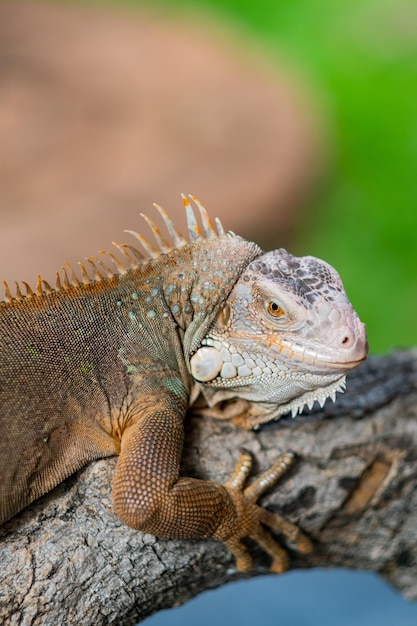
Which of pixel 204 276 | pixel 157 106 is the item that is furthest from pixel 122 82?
pixel 204 276

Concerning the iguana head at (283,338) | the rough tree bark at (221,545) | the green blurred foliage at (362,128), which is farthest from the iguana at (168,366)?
the green blurred foliage at (362,128)

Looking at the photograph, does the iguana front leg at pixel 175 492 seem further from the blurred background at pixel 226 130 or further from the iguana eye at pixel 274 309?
the blurred background at pixel 226 130

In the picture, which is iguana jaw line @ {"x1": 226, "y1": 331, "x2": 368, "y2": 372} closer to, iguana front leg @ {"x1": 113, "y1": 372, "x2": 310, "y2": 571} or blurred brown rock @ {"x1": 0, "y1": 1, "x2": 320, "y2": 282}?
iguana front leg @ {"x1": 113, "y1": 372, "x2": 310, "y2": 571}

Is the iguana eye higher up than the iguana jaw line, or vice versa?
the iguana eye

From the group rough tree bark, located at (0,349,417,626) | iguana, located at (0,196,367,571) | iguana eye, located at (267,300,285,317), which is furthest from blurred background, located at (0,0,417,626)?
iguana eye, located at (267,300,285,317)

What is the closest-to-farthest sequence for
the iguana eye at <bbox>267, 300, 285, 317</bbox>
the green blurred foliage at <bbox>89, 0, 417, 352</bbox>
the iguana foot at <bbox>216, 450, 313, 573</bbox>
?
1. the iguana eye at <bbox>267, 300, 285, 317</bbox>
2. the iguana foot at <bbox>216, 450, 313, 573</bbox>
3. the green blurred foliage at <bbox>89, 0, 417, 352</bbox>

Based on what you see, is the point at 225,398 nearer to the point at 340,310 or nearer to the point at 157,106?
the point at 340,310

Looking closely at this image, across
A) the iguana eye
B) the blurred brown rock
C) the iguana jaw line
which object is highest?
the blurred brown rock
